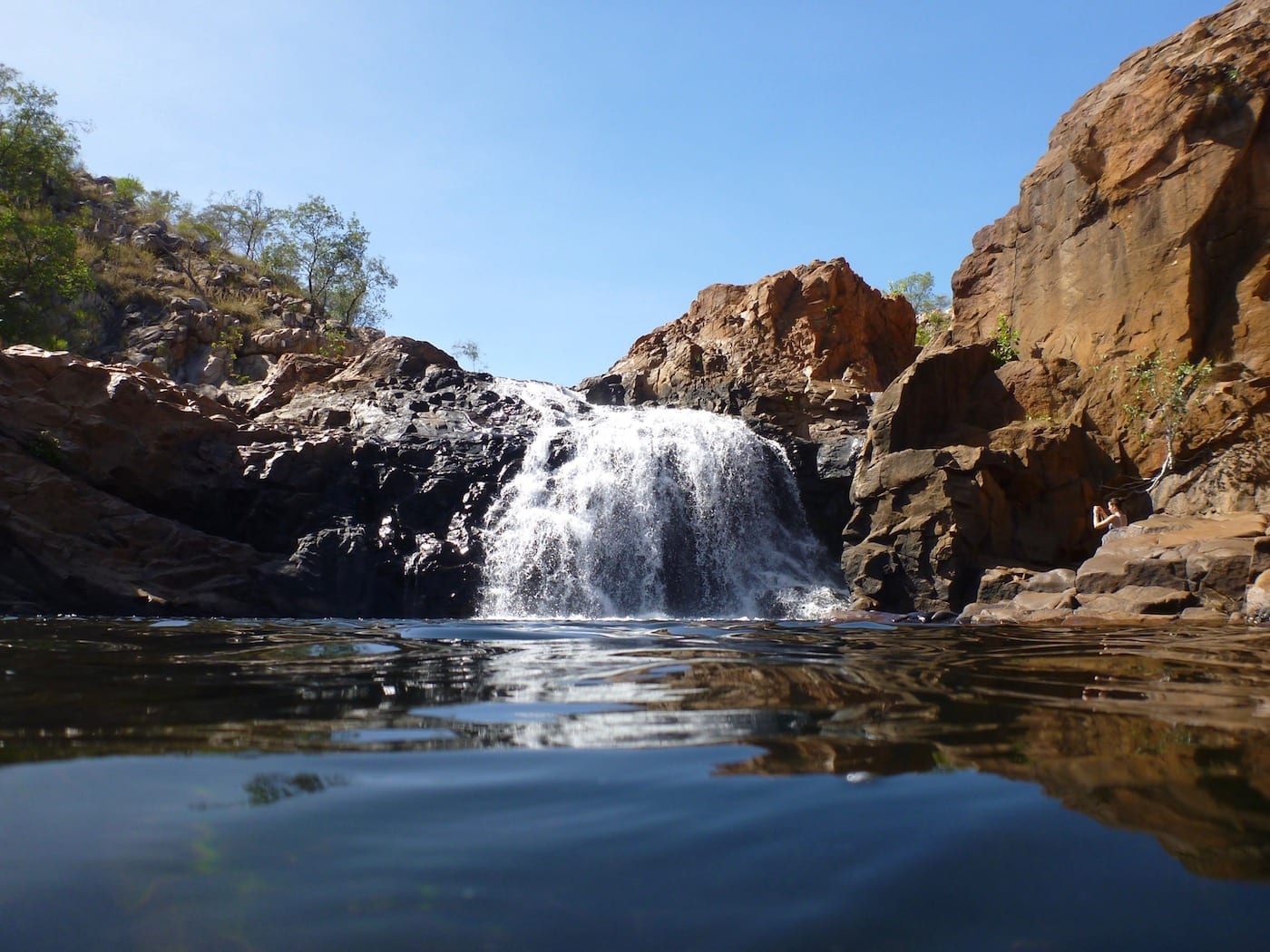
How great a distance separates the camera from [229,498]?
16.2 meters

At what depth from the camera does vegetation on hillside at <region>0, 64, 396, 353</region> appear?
82.6 ft

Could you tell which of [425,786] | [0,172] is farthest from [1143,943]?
[0,172]

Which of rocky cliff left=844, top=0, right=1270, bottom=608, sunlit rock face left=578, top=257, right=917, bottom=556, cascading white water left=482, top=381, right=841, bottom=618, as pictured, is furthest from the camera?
sunlit rock face left=578, top=257, right=917, bottom=556

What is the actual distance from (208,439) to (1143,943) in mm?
17689

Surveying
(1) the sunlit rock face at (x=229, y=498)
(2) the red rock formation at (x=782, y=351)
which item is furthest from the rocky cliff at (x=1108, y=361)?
(1) the sunlit rock face at (x=229, y=498)

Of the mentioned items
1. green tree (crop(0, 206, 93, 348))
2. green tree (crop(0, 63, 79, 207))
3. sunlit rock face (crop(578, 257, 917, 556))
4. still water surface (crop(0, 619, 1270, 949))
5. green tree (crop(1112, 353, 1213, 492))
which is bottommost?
still water surface (crop(0, 619, 1270, 949))

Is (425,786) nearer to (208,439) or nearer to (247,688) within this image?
(247,688)

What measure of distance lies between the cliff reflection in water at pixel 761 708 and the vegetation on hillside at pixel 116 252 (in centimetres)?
2386

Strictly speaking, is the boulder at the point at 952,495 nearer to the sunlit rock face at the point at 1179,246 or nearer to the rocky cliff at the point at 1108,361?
the rocky cliff at the point at 1108,361

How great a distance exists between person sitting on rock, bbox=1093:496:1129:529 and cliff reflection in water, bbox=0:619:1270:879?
9.03 meters

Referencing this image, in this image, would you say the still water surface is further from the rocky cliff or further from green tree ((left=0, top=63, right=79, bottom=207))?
green tree ((left=0, top=63, right=79, bottom=207))

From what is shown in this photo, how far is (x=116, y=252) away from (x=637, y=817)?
41.6m

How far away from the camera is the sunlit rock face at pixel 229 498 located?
13.3 meters

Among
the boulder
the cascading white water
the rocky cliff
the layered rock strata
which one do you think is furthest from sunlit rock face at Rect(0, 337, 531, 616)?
the layered rock strata
